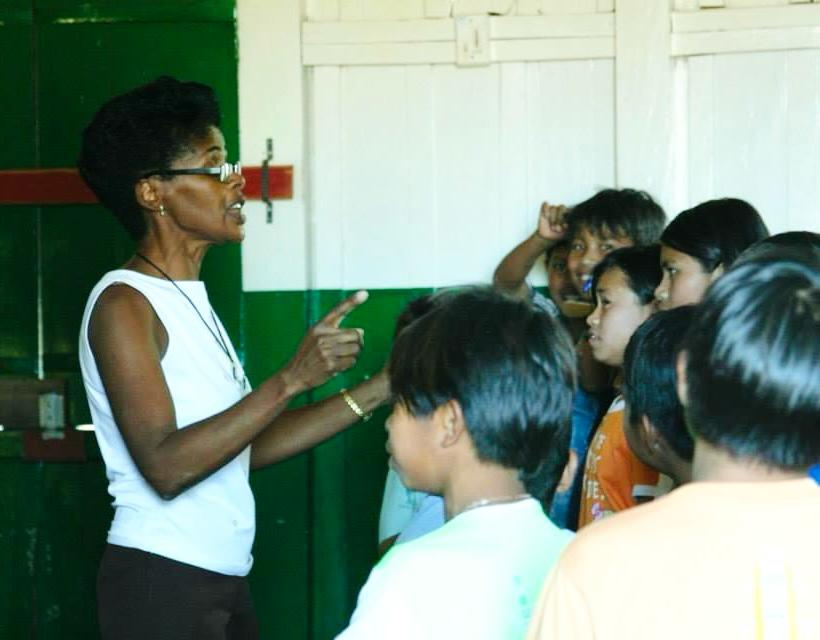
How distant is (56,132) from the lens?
440 centimetres

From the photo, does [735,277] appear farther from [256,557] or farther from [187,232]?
[256,557]

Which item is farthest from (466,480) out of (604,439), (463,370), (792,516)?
(604,439)

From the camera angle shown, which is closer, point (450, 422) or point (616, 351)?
point (450, 422)

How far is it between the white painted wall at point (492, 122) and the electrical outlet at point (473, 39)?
22 millimetres

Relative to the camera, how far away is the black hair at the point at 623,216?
393 centimetres

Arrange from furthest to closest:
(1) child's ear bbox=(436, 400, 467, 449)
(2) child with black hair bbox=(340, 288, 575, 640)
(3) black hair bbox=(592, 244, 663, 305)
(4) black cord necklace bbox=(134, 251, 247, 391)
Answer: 1. (3) black hair bbox=(592, 244, 663, 305)
2. (4) black cord necklace bbox=(134, 251, 247, 391)
3. (1) child's ear bbox=(436, 400, 467, 449)
4. (2) child with black hair bbox=(340, 288, 575, 640)

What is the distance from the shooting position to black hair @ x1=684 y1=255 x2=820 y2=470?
1.57m

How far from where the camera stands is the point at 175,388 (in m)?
2.89

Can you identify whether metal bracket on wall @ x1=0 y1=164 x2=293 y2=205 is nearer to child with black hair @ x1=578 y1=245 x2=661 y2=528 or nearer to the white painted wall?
the white painted wall

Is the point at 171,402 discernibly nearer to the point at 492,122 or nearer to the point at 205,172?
the point at 205,172

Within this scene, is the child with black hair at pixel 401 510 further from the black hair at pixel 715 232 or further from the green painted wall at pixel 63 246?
the green painted wall at pixel 63 246

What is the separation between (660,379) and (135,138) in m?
1.34

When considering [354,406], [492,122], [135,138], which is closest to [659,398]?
[354,406]

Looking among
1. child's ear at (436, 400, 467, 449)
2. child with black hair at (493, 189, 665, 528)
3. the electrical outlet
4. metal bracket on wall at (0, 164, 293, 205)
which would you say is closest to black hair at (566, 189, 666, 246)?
child with black hair at (493, 189, 665, 528)
